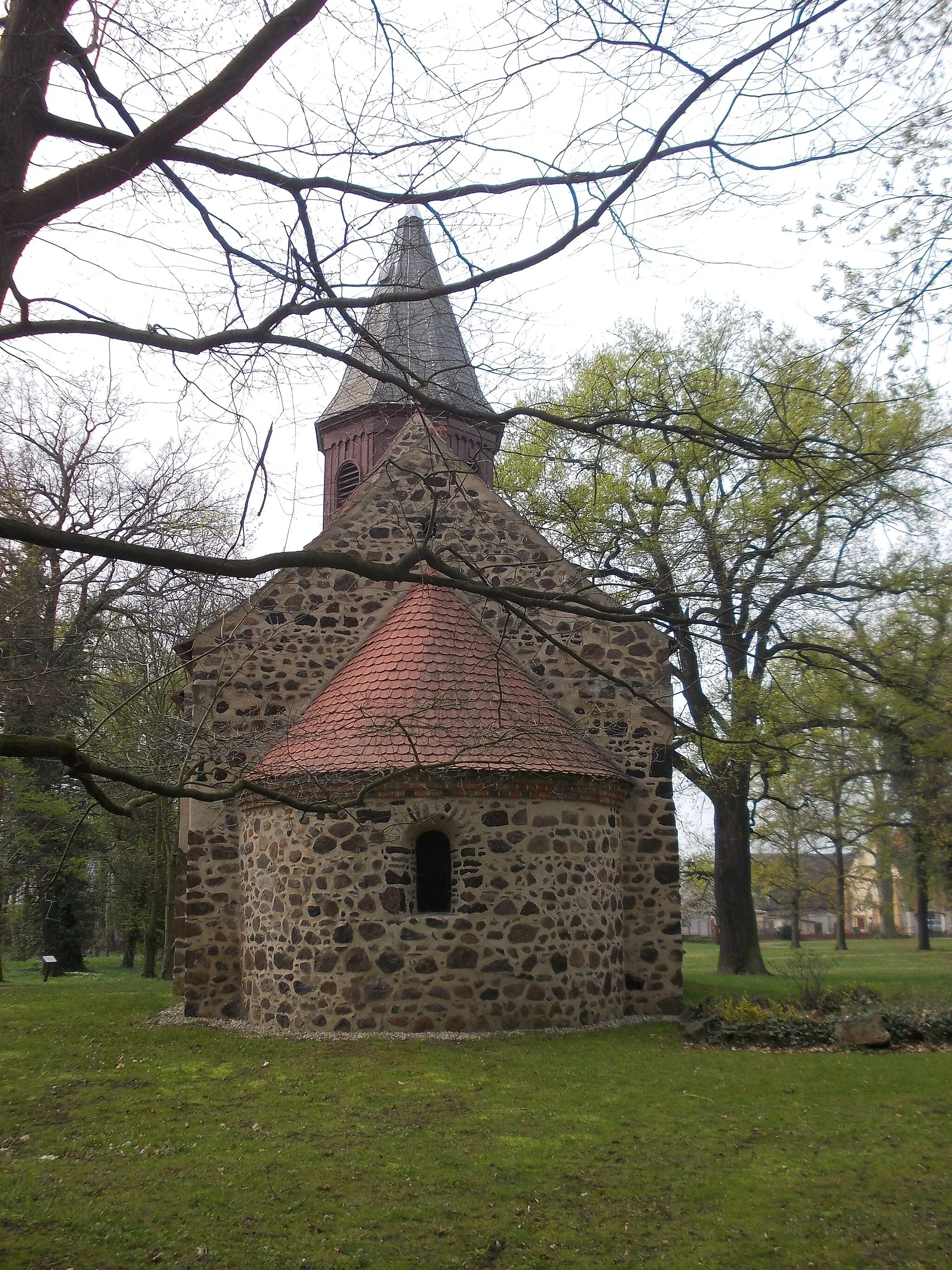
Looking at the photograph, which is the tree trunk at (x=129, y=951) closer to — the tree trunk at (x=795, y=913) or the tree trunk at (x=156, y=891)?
the tree trunk at (x=156, y=891)

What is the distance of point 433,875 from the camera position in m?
11.5

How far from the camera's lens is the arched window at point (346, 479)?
1961 cm

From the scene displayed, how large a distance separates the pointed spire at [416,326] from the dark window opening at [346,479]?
1211 cm

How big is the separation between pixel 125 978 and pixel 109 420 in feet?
52.8

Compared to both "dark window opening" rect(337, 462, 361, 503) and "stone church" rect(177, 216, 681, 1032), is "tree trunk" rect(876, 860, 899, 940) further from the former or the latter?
"stone church" rect(177, 216, 681, 1032)

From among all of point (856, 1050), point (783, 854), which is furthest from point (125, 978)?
point (783, 854)

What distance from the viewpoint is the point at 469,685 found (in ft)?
39.0

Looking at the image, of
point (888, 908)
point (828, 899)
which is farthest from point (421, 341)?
point (888, 908)

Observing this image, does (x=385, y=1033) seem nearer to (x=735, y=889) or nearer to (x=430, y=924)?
(x=430, y=924)

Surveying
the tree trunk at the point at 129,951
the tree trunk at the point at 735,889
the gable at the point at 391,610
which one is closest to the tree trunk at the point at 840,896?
the tree trunk at the point at 735,889

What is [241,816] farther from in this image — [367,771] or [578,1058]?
[578,1058]

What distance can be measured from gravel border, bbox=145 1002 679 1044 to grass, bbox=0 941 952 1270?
290 millimetres

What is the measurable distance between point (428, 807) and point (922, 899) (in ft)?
97.1

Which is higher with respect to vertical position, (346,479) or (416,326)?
(346,479)
